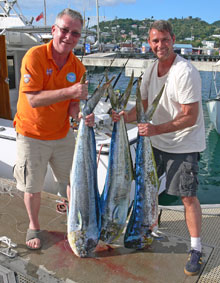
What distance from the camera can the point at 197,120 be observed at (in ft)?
7.21

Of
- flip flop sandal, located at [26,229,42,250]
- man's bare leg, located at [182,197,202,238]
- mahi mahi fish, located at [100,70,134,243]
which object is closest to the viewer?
man's bare leg, located at [182,197,202,238]

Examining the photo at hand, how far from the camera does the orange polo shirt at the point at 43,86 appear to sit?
2141 millimetres

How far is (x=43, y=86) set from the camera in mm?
2252

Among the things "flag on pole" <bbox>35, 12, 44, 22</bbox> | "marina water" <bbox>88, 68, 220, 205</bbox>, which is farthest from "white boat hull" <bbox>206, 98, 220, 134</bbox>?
"flag on pole" <bbox>35, 12, 44, 22</bbox>

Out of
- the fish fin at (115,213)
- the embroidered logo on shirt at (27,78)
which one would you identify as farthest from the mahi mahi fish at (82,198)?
the embroidered logo on shirt at (27,78)

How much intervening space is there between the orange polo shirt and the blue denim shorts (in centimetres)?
92

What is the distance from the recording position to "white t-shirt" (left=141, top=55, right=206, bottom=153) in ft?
6.71

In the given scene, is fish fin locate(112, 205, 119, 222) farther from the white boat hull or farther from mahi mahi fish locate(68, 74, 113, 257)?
the white boat hull

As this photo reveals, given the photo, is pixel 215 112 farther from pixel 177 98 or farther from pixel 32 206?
pixel 32 206

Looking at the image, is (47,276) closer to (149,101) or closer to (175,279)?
(175,279)

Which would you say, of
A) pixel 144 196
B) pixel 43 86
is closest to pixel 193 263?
pixel 144 196

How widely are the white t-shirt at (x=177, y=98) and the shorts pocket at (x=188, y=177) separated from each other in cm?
11

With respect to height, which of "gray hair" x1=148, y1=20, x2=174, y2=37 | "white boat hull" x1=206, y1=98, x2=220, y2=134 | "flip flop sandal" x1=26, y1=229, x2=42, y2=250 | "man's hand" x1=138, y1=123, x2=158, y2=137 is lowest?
"white boat hull" x1=206, y1=98, x2=220, y2=134

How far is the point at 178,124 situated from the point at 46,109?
1.01 m
